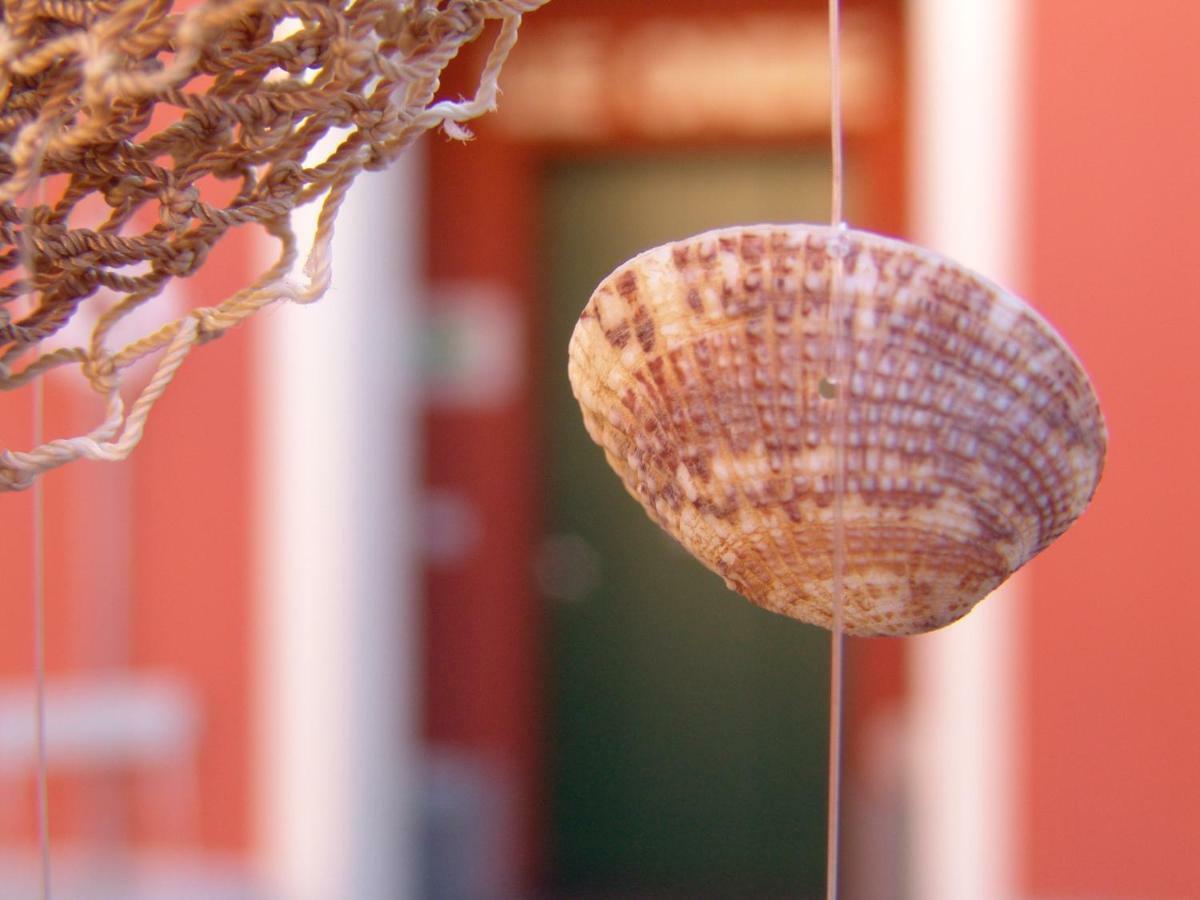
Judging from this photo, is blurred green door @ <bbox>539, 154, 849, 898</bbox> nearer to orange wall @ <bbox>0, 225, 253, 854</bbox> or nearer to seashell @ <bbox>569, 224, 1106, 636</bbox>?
orange wall @ <bbox>0, 225, 253, 854</bbox>

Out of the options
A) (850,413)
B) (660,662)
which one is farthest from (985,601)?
(850,413)

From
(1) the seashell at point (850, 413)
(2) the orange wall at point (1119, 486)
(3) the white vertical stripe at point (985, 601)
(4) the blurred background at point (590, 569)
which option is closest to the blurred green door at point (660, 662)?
(4) the blurred background at point (590, 569)

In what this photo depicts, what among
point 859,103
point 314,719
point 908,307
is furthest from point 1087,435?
point 859,103

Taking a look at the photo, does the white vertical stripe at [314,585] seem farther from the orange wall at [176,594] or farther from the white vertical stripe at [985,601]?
the white vertical stripe at [985,601]

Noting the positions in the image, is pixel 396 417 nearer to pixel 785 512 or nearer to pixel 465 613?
pixel 465 613

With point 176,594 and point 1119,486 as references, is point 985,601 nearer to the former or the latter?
point 1119,486
